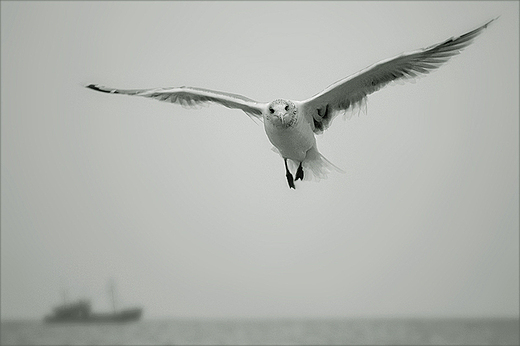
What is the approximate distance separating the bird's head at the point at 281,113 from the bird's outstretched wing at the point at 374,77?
51cm

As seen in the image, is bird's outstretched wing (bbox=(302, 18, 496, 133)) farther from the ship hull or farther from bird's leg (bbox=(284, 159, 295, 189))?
the ship hull

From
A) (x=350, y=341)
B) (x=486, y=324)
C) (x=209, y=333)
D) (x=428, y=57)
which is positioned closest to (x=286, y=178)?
(x=428, y=57)

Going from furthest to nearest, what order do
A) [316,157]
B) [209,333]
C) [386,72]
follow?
[209,333] → [316,157] → [386,72]

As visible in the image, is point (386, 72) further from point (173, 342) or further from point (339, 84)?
point (173, 342)

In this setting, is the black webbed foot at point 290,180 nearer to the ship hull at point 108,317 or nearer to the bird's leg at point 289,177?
the bird's leg at point 289,177

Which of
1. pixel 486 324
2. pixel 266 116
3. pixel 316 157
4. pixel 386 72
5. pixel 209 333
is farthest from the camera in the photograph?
pixel 486 324

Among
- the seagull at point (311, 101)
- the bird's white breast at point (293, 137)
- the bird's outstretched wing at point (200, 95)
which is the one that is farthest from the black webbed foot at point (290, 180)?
the bird's outstretched wing at point (200, 95)

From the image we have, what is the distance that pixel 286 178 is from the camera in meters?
10.5

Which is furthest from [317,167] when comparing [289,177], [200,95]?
[200,95]

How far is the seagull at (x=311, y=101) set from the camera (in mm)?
8930

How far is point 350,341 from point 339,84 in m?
45.4

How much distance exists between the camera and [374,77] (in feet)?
31.8

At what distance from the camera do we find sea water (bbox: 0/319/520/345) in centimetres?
5416

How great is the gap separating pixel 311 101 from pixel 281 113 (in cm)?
71
